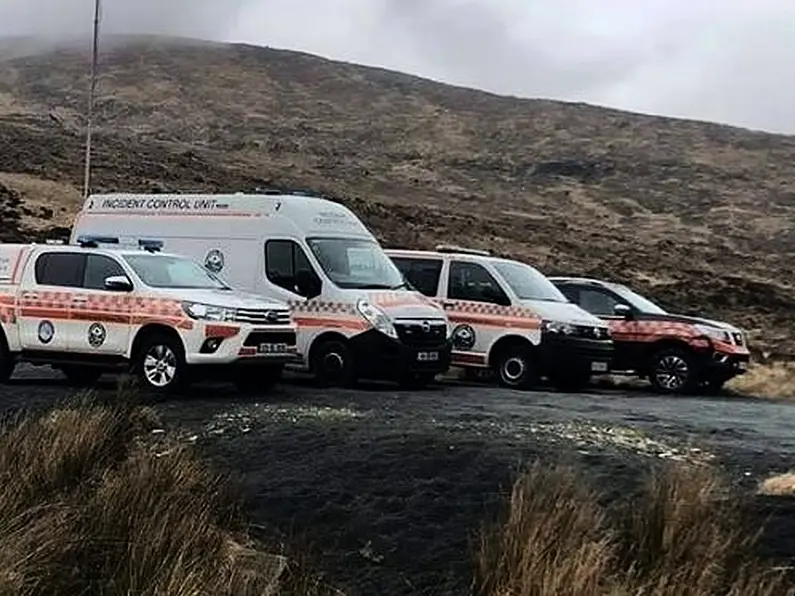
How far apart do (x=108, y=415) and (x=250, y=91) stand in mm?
85990

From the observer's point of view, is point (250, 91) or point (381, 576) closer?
point (381, 576)

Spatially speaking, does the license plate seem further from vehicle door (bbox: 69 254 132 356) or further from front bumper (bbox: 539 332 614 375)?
front bumper (bbox: 539 332 614 375)

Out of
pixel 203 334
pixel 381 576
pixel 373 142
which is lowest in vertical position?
pixel 381 576

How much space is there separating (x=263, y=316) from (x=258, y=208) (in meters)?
3.02

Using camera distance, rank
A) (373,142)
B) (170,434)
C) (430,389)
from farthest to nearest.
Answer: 1. (373,142)
2. (430,389)
3. (170,434)

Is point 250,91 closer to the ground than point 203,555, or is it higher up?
higher up

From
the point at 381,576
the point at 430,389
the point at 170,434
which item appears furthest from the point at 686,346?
the point at 381,576

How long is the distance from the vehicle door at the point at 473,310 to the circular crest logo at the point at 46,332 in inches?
222

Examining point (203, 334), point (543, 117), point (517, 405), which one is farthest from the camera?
point (543, 117)

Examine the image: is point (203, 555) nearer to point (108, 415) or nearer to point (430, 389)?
point (108, 415)

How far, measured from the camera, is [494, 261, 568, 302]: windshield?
62.9 feet

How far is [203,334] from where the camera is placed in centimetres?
1483

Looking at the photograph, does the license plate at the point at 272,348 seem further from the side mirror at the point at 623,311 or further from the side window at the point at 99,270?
the side mirror at the point at 623,311

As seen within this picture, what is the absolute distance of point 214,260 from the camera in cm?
1819
